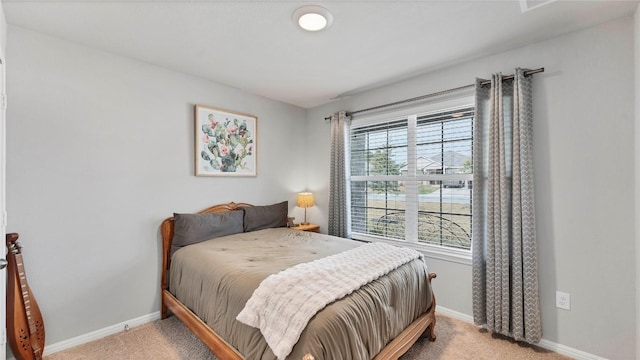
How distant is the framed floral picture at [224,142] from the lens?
2.99 metres

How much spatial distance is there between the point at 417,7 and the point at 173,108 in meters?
2.34

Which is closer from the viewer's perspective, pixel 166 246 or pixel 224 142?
pixel 166 246

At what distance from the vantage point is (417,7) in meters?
1.80

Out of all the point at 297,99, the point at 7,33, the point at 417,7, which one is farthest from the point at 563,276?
the point at 7,33

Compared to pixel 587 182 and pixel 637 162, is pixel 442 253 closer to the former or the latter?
pixel 587 182

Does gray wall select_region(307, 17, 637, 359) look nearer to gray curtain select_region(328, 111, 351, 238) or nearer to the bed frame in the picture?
the bed frame

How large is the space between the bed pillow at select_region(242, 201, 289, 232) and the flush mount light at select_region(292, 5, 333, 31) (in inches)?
80.0

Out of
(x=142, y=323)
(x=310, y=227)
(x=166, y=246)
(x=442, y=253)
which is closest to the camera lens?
(x=142, y=323)

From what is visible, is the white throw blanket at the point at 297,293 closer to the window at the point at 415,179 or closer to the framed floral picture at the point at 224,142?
the window at the point at 415,179

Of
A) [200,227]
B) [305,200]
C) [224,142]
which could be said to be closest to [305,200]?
[305,200]

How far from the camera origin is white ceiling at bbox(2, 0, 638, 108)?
180cm

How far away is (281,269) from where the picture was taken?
189cm

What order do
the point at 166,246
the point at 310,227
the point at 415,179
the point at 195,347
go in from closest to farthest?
the point at 195,347 < the point at 166,246 < the point at 415,179 < the point at 310,227

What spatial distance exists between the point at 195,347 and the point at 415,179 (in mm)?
2533
